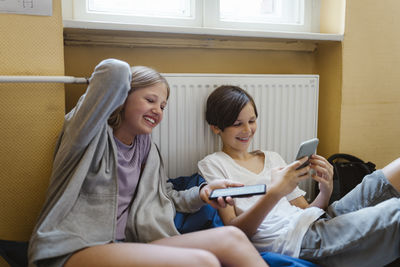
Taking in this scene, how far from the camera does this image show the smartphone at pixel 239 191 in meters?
0.98

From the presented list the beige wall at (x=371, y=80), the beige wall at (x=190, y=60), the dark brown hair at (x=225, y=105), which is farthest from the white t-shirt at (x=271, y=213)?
the beige wall at (x=371, y=80)

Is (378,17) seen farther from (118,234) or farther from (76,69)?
(118,234)

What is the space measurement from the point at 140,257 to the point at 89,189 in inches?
10.1

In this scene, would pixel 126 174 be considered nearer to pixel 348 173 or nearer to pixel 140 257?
pixel 140 257

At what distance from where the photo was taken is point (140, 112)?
→ 114 centimetres

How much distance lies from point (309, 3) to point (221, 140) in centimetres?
86

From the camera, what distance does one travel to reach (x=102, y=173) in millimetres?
1016

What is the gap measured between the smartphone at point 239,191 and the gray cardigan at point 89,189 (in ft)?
0.59

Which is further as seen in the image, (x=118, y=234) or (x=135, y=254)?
(x=118, y=234)


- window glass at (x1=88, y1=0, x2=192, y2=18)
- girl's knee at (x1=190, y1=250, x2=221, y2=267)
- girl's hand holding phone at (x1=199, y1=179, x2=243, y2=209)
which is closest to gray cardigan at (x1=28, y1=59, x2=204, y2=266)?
girl's hand holding phone at (x1=199, y1=179, x2=243, y2=209)

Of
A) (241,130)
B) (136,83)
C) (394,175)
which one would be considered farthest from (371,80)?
(136,83)

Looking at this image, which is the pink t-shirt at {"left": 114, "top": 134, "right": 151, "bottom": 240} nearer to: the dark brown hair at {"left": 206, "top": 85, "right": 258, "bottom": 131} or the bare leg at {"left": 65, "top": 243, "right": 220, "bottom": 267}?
the bare leg at {"left": 65, "top": 243, "right": 220, "bottom": 267}

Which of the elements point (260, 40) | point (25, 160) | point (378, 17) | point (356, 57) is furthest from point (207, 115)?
point (378, 17)

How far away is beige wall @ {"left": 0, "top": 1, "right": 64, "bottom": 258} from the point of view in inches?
46.6
